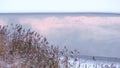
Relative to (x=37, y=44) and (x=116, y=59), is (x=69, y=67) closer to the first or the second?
(x=37, y=44)

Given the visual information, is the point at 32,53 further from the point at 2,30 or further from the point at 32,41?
the point at 2,30

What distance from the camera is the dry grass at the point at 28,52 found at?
5535mm

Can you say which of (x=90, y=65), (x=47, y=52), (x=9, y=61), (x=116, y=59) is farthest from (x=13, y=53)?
(x=116, y=59)

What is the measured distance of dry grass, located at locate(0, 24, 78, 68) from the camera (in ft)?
18.2

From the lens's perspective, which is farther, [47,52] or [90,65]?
[90,65]

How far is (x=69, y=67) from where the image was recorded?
5559 millimetres

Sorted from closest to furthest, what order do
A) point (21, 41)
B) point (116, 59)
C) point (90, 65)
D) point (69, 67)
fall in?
point (69, 67), point (21, 41), point (90, 65), point (116, 59)

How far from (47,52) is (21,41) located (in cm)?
57

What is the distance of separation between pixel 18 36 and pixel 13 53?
17.1 inches

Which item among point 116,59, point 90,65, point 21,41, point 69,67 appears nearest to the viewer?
point 69,67

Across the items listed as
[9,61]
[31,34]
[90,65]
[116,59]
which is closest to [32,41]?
[31,34]

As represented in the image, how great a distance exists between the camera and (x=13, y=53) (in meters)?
5.70

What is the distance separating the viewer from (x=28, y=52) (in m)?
5.80

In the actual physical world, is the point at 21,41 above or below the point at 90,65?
above
